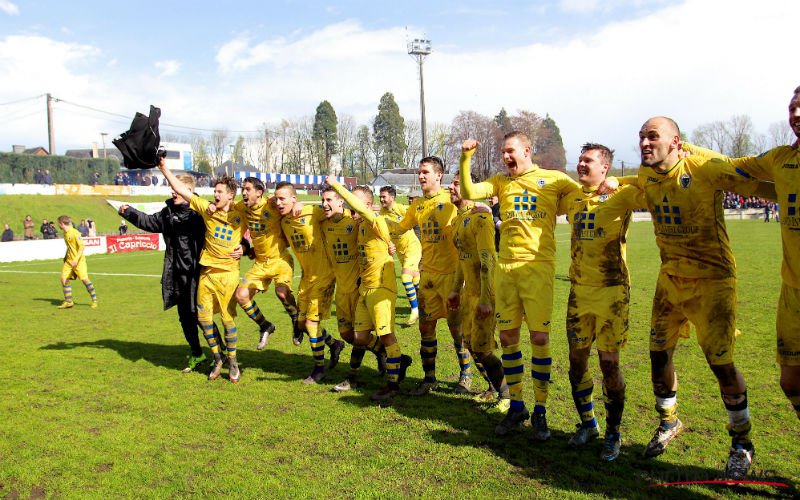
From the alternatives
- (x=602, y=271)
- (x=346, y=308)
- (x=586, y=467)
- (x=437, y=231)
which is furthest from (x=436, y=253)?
(x=586, y=467)

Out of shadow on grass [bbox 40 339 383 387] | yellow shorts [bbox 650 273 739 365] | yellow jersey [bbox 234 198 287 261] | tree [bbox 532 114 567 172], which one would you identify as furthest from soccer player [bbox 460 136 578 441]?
tree [bbox 532 114 567 172]

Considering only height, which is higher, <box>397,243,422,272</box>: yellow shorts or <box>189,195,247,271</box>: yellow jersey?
<box>189,195,247,271</box>: yellow jersey

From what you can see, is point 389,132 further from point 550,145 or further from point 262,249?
point 262,249

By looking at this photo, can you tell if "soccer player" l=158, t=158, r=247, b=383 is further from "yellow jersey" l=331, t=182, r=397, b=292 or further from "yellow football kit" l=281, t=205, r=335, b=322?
"yellow jersey" l=331, t=182, r=397, b=292

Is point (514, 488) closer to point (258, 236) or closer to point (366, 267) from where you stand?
point (366, 267)

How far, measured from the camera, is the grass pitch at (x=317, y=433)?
439 cm

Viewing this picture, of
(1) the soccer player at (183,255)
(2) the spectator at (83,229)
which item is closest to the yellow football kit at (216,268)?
(1) the soccer player at (183,255)

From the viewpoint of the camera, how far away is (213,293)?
780 cm

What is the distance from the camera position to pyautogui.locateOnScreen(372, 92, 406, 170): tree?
100875mm

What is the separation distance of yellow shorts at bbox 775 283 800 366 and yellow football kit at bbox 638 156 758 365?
0.34m

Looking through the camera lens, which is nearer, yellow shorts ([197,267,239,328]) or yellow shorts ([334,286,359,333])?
yellow shorts ([334,286,359,333])

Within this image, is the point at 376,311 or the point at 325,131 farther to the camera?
the point at 325,131

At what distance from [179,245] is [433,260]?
3.81m

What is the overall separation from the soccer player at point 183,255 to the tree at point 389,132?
306 ft
